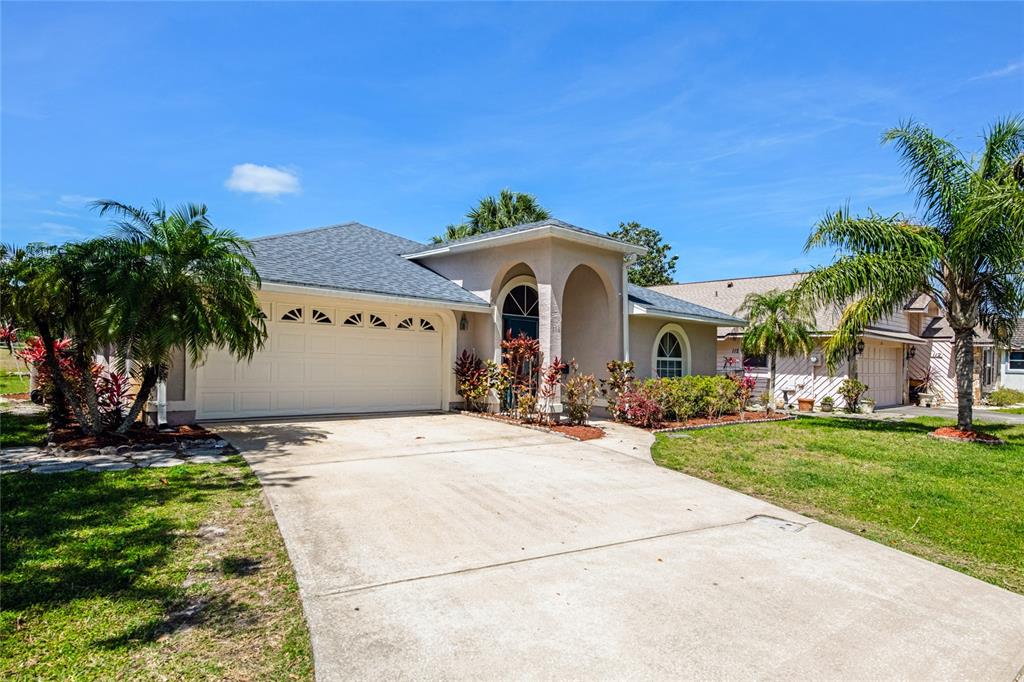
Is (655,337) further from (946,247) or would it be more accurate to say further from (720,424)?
(946,247)

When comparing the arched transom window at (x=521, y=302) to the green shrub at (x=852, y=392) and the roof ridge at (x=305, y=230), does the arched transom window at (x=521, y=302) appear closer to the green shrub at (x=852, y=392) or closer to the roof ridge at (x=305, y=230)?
the roof ridge at (x=305, y=230)

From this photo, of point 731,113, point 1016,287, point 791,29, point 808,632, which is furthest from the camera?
point 731,113

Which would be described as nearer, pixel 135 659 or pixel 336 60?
pixel 135 659

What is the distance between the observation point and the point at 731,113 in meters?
13.9

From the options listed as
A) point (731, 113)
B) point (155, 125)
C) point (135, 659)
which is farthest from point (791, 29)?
point (135, 659)

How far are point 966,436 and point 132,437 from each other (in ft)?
54.5

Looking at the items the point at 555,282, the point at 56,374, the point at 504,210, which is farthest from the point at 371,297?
the point at 504,210

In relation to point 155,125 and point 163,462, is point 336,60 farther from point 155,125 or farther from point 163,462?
point 163,462

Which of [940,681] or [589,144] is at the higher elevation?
[589,144]

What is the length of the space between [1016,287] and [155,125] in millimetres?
18717

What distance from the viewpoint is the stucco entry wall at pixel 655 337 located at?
15.9 m

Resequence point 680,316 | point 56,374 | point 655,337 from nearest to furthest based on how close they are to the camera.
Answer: point 56,374
point 680,316
point 655,337

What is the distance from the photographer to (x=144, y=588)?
12.5 ft

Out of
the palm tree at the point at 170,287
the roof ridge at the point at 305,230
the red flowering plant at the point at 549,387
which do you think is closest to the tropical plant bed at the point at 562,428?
the red flowering plant at the point at 549,387
